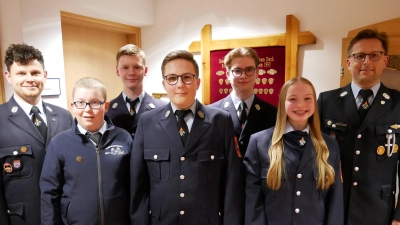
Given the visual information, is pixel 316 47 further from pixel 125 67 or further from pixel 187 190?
pixel 187 190

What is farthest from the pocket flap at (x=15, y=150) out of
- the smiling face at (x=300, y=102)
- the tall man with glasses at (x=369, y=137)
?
the tall man with glasses at (x=369, y=137)

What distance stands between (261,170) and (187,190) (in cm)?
41

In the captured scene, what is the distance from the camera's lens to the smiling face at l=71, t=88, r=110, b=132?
59.5 inches

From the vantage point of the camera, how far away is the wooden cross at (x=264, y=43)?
284cm

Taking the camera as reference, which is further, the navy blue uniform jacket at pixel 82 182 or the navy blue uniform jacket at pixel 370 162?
the navy blue uniform jacket at pixel 370 162

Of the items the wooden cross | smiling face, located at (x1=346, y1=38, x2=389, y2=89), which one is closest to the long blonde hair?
smiling face, located at (x1=346, y1=38, x2=389, y2=89)

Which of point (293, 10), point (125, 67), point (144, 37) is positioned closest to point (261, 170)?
point (125, 67)

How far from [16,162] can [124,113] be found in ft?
2.26

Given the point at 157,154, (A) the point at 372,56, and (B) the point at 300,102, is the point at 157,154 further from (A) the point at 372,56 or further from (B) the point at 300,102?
(A) the point at 372,56

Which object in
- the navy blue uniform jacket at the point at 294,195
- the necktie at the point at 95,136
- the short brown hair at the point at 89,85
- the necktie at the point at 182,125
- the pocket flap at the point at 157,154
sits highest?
the short brown hair at the point at 89,85

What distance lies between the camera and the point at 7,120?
1.63m

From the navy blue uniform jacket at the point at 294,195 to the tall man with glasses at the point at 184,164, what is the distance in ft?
0.28

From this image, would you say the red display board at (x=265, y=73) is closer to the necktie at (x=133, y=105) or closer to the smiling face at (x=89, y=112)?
the necktie at (x=133, y=105)

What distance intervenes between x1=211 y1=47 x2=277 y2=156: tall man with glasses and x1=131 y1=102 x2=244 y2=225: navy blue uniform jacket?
1.13 feet
